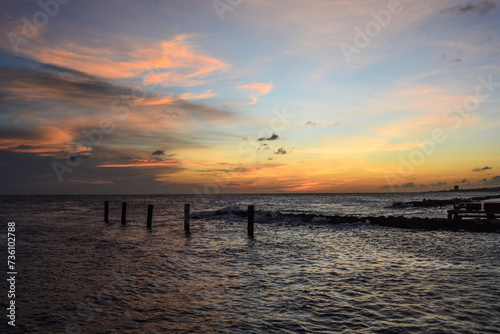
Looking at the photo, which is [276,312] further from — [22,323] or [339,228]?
[339,228]

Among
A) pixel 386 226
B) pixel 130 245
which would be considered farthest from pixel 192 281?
pixel 386 226

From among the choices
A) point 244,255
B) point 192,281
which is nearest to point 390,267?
point 244,255

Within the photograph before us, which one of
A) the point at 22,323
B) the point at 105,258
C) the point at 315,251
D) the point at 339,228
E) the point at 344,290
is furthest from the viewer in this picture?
the point at 339,228

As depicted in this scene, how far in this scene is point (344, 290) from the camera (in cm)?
1010

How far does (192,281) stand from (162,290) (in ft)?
4.28

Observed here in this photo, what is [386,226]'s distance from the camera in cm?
2895

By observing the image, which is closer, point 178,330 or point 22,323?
point 178,330

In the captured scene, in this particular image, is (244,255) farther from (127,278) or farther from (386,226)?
(386,226)

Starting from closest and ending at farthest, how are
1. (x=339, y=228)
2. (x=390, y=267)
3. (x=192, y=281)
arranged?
1. (x=192, y=281)
2. (x=390, y=267)
3. (x=339, y=228)

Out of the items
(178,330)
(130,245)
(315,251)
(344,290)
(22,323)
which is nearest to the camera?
(178,330)

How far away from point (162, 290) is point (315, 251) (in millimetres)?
9489

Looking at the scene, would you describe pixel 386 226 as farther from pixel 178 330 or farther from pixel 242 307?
pixel 178 330

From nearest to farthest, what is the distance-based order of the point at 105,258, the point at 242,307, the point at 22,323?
the point at 22,323 < the point at 242,307 < the point at 105,258

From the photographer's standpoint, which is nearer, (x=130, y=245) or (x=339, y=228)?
(x=130, y=245)
